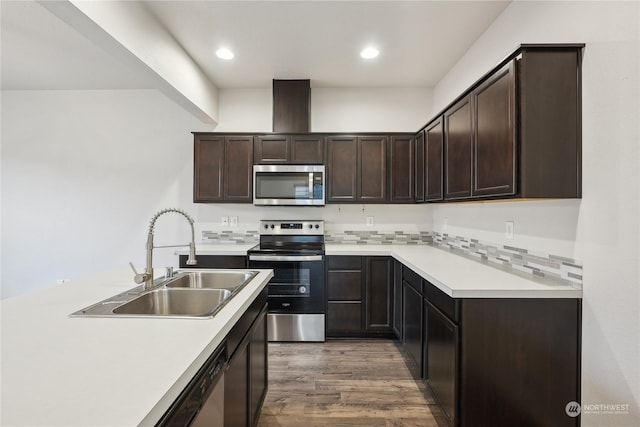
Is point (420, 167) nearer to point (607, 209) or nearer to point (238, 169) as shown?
point (607, 209)

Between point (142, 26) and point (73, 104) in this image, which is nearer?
point (142, 26)

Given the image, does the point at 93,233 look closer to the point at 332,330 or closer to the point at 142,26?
the point at 142,26

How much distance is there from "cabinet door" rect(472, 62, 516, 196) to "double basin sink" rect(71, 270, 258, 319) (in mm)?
1475

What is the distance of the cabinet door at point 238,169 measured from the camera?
10.6ft

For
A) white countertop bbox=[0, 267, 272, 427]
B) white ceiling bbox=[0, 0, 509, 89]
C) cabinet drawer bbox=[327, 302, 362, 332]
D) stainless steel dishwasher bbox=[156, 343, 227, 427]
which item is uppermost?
white ceiling bbox=[0, 0, 509, 89]

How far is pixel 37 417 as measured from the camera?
56 centimetres

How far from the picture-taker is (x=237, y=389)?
128cm

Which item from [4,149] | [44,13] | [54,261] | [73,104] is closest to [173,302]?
[44,13]

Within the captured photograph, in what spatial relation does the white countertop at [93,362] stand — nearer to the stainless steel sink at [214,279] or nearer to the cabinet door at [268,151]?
the stainless steel sink at [214,279]

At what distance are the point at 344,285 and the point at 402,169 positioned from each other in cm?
139

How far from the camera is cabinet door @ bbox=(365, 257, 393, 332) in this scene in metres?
2.94

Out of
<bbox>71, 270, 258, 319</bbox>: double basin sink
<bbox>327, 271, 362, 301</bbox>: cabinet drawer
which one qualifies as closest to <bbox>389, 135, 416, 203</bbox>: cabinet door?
<bbox>327, 271, 362, 301</bbox>: cabinet drawer

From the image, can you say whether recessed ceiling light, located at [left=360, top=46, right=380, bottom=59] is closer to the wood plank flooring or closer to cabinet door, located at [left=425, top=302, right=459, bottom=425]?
cabinet door, located at [left=425, top=302, right=459, bottom=425]

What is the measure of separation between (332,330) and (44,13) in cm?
345
